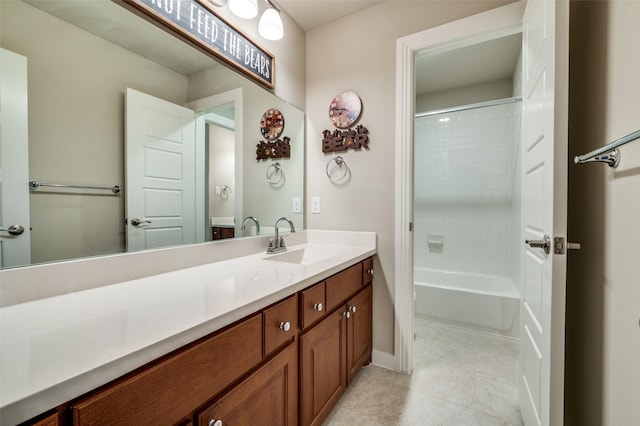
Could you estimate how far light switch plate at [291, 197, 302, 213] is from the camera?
6.58ft

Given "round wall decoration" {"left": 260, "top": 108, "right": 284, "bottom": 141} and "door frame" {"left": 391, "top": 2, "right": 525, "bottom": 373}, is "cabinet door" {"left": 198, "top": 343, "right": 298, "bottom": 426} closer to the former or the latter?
"door frame" {"left": 391, "top": 2, "right": 525, "bottom": 373}

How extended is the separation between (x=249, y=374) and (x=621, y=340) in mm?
1044

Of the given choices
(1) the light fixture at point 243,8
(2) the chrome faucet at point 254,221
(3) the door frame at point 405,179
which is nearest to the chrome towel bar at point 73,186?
(2) the chrome faucet at point 254,221

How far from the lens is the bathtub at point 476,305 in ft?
7.15

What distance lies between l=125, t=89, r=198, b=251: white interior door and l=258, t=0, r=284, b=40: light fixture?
72cm

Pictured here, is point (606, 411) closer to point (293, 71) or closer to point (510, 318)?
point (510, 318)

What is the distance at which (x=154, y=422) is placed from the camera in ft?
1.81

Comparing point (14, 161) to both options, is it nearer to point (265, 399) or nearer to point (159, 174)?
point (159, 174)

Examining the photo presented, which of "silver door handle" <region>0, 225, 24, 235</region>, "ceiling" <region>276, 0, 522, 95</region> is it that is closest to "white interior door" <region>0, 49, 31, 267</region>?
"silver door handle" <region>0, 225, 24, 235</region>

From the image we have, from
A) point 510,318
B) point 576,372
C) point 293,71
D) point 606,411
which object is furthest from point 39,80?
point 510,318

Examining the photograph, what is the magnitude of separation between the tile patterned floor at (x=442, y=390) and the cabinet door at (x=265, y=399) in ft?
1.66

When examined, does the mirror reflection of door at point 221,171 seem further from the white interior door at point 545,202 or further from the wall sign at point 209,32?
the white interior door at point 545,202

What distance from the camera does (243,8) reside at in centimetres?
141

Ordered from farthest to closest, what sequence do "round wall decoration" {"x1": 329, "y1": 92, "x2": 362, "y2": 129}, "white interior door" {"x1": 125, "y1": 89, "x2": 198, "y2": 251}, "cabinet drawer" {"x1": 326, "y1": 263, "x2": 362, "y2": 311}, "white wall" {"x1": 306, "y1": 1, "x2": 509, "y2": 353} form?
"round wall decoration" {"x1": 329, "y1": 92, "x2": 362, "y2": 129}
"white wall" {"x1": 306, "y1": 1, "x2": 509, "y2": 353}
"cabinet drawer" {"x1": 326, "y1": 263, "x2": 362, "y2": 311}
"white interior door" {"x1": 125, "y1": 89, "x2": 198, "y2": 251}
